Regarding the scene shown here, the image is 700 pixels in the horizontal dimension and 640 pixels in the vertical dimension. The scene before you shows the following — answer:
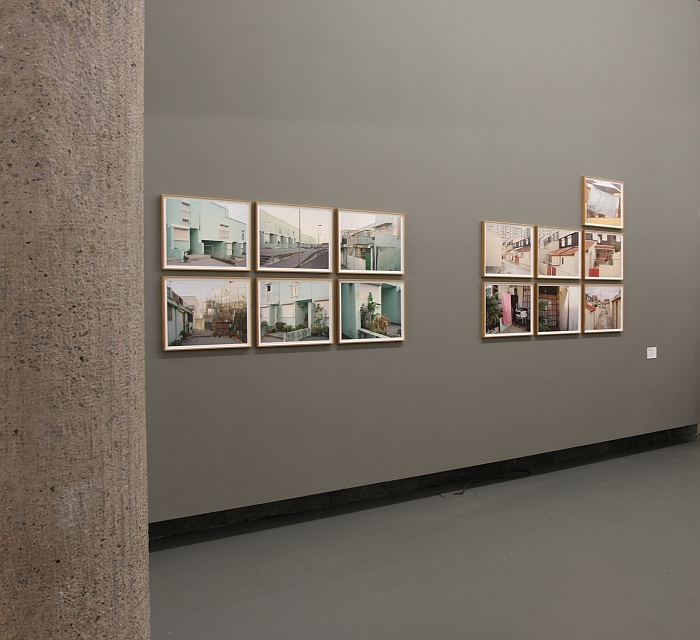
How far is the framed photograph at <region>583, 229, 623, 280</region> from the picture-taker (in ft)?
19.6

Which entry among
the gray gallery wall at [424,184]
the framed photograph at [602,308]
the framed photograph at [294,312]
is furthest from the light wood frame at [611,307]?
the framed photograph at [294,312]

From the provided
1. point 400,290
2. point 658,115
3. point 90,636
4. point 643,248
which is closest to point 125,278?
point 90,636

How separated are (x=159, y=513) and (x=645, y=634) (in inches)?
115

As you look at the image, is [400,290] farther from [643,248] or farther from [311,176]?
[643,248]

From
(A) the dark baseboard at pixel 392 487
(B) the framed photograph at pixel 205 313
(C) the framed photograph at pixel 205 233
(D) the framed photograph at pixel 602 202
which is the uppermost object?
(D) the framed photograph at pixel 602 202

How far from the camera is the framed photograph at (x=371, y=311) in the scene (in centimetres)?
455

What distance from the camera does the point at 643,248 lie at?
21.2 ft

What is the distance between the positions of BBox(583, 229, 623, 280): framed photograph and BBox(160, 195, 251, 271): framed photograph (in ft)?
11.9

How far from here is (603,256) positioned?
6105 millimetres

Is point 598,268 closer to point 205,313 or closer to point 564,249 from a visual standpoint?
point 564,249

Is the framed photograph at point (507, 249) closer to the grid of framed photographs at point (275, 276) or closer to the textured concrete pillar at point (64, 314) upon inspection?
the grid of framed photographs at point (275, 276)

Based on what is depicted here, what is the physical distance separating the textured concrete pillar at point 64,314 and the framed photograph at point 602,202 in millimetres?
5337

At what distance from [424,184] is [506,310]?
141cm

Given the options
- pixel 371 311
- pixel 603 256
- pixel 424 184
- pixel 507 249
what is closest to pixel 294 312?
pixel 371 311
